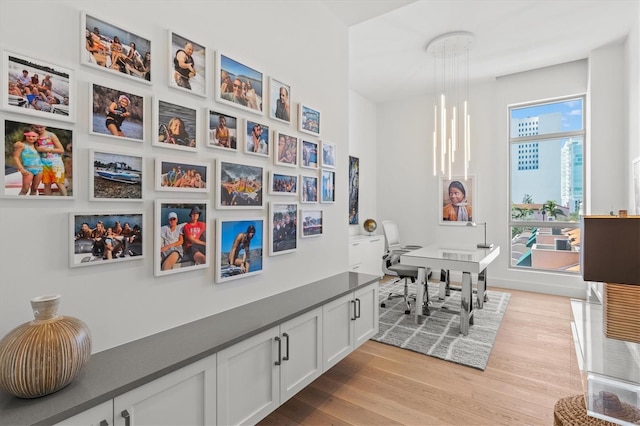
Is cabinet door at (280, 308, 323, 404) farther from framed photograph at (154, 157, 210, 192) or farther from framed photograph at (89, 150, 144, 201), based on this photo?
framed photograph at (89, 150, 144, 201)

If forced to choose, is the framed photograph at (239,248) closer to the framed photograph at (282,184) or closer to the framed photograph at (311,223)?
the framed photograph at (282,184)

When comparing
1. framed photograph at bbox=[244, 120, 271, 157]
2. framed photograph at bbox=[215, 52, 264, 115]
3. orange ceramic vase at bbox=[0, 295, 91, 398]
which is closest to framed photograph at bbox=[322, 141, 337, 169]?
framed photograph at bbox=[244, 120, 271, 157]

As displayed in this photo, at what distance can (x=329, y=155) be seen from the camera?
2.87 meters

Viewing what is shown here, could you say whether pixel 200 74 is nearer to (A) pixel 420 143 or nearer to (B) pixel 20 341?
(B) pixel 20 341

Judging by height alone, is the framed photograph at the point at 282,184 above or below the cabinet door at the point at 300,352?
above

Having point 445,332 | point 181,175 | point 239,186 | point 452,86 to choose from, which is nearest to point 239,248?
point 239,186

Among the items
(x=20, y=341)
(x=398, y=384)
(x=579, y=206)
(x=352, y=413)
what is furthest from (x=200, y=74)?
(x=579, y=206)

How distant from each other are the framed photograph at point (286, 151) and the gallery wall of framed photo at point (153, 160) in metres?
0.01

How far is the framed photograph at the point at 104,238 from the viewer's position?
1.30 meters

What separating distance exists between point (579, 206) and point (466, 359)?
358 centimetres

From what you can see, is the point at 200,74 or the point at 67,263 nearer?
the point at 67,263

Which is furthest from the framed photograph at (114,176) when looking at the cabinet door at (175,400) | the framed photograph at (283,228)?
the framed photograph at (283,228)

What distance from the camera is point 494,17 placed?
3.38 meters

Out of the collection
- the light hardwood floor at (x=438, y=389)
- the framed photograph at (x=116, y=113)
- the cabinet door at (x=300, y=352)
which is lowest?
the light hardwood floor at (x=438, y=389)
